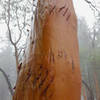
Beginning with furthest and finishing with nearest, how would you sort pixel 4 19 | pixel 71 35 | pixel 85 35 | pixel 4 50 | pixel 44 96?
pixel 4 50 → pixel 85 35 → pixel 4 19 → pixel 71 35 → pixel 44 96

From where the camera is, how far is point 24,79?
0.54 meters

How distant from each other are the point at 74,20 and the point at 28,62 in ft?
0.88

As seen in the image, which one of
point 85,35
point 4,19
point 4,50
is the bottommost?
point 4,50

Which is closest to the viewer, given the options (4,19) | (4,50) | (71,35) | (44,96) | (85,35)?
(44,96)

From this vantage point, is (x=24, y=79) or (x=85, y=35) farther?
(x=85, y=35)

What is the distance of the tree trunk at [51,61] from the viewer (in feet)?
1.60

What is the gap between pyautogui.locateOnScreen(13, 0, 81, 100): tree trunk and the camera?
488mm

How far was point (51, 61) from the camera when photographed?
20.2 inches

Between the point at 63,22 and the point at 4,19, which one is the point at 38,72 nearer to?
the point at 63,22

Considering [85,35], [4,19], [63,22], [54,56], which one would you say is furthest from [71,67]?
[85,35]

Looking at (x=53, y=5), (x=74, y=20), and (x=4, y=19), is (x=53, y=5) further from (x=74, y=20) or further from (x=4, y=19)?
(x=4, y=19)

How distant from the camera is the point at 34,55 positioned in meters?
0.55

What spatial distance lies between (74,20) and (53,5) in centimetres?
11

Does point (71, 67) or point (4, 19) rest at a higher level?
point (4, 19)
